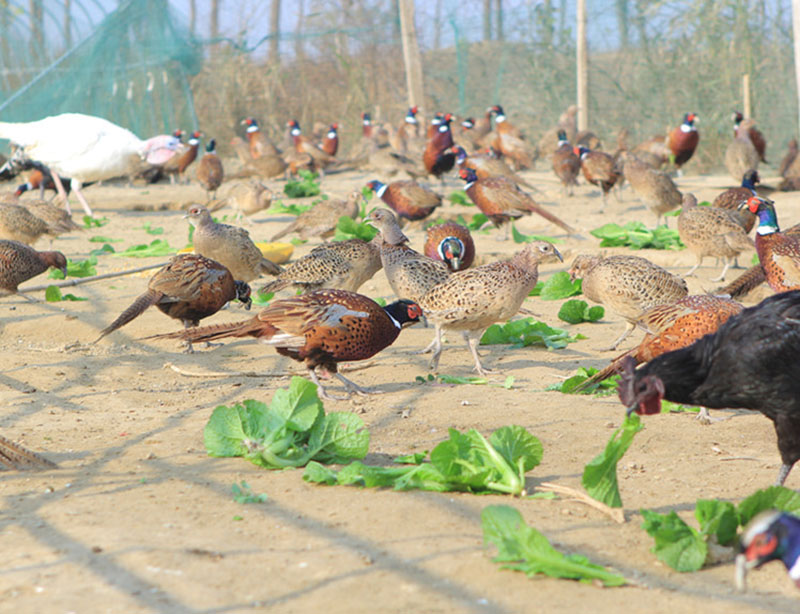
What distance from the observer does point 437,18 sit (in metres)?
22.8

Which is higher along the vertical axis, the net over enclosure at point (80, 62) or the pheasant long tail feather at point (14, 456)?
the net over enclosure at point (80, 62)

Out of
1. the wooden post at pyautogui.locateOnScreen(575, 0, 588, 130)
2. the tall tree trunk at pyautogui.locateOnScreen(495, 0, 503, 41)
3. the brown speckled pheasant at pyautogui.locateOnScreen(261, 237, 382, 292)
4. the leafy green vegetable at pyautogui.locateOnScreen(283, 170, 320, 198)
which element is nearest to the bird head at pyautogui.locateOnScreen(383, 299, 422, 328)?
the brown speckled pheasant at pyautogui.locateOnScreen(261, 237, 382, 292)

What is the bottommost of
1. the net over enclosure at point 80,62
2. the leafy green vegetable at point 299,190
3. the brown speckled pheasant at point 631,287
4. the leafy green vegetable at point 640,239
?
the leafy green vegetable at point 640,239

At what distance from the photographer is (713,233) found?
905cm

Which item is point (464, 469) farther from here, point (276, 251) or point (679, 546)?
point (276, 251)

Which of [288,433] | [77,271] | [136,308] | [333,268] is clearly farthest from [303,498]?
[77,271]

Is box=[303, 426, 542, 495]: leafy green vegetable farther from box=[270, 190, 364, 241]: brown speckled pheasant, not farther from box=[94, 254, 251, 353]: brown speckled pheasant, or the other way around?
box=[270, 190, 364, 241]: brown speckled pheasant

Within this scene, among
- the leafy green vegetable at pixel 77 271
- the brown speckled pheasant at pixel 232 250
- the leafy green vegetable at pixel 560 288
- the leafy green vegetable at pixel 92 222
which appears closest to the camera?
the leafy green vegetable at pixel 560 288

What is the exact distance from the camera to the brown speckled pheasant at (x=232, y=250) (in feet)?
27.7

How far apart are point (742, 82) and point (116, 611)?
19.5m

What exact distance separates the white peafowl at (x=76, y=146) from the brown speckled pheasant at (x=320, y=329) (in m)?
8.66

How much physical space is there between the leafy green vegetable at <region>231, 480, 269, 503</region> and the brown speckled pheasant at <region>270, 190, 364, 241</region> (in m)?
7.23

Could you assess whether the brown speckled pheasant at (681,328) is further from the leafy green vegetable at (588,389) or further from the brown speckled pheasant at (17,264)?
the brown speckled pheasant at (17,264)

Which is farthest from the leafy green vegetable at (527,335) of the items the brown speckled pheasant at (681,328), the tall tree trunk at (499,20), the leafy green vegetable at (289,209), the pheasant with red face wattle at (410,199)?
the tall tree trunk at (499,20)
